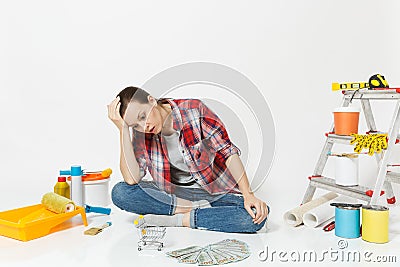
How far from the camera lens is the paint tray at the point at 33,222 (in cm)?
190

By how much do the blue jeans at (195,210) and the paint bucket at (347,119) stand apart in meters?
0.52

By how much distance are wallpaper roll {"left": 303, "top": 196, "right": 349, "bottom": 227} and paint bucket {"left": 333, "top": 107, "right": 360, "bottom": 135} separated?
12.4 inches

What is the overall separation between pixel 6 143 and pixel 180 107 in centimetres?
129

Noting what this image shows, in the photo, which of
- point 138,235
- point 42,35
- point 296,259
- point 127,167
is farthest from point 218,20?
point 296,259

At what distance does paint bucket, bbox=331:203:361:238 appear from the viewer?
6.21 ft

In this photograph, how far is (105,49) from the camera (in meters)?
2.93

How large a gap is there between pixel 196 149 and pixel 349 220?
64 centimetres

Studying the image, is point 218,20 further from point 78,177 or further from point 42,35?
point 78,177

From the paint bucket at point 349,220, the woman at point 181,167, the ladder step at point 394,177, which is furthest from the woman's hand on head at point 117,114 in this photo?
the ladder step at point 394,177

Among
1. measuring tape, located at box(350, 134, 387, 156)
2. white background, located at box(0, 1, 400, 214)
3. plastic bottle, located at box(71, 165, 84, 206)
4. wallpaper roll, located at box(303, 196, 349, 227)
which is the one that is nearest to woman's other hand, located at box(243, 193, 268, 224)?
wallpaper roll, located at box(303, 196, 349, 227)

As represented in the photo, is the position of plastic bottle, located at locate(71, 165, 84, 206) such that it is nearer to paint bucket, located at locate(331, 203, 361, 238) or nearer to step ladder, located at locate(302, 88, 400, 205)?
step ladder, located at locate(302, 88, 400, 205)

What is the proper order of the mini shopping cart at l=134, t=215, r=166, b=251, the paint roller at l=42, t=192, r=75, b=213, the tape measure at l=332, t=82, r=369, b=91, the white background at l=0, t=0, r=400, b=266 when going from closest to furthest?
1. the mini shopping cart at l=134, t=215, r=166, b=251
2. the paint roller at l=42, t=192, r=75, b=213
3. the tape measure at l=332, t=82, r=369, b=91
4. the white background at l=0, t=0, r=400, b=266

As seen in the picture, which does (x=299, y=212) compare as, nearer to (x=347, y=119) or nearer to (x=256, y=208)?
(x=256, y=208)

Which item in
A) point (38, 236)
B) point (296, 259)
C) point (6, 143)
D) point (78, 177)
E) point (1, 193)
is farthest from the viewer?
point (6, 143)
